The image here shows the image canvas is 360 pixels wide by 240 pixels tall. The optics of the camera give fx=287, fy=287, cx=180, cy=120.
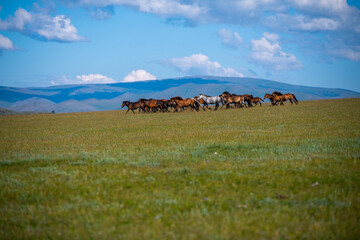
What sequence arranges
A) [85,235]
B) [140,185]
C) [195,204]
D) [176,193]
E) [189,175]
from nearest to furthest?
[85,235], [195,204], [176,193], [140,185], [189,175]

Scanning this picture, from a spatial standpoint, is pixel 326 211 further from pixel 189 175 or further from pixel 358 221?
pixel 189 175

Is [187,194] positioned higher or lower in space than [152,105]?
lower

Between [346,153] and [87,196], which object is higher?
[346,153]

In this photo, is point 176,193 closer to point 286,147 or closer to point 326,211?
point 326,211

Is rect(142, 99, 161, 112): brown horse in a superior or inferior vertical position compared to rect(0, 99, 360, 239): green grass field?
superior

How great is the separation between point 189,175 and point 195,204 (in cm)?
199

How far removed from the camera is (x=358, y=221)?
504 centimetres

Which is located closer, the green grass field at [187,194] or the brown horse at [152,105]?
the green grass field at [187,194]

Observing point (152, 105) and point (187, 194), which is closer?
point (187, 194)

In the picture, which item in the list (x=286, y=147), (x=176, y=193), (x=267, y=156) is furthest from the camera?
(x=286, y=147)

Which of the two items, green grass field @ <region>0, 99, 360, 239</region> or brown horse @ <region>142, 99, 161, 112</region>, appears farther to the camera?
brown horse @ <region>142, 99, 161, 112</region>

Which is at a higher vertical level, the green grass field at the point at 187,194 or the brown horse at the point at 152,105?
the brown horse at the point at 152,105

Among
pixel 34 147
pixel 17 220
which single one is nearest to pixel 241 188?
pixel 17 220

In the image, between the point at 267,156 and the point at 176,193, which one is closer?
the point at 176,193
